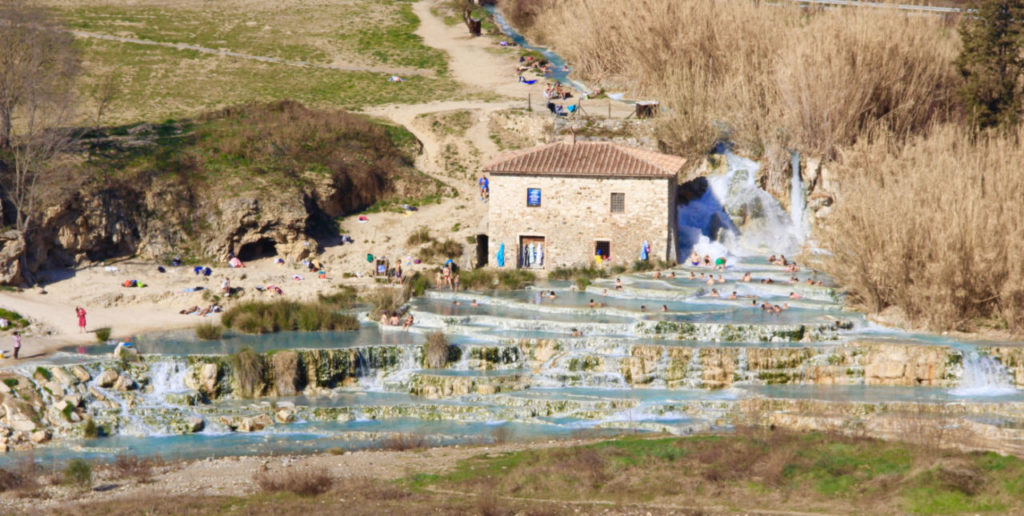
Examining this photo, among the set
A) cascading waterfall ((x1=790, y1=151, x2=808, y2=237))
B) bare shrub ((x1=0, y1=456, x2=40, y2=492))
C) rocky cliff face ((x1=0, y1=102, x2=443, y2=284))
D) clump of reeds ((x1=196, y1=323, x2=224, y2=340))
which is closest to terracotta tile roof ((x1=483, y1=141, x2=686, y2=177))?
cascading waterfall ((x1=790, y1=151, x2=808, y2=237))

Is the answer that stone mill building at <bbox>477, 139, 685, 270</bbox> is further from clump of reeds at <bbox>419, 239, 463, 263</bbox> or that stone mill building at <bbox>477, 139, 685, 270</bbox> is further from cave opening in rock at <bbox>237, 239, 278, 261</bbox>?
cave opening in rock at <bbox>237, 239, 278, 261</bbox>

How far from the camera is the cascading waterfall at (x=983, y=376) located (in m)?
40.6

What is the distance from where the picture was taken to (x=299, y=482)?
31156 mm

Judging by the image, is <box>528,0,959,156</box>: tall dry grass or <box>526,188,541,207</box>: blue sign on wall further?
<box>528,0,959,156</box>: tall dry grass

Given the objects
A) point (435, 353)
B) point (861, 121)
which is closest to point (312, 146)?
point (435, 353)

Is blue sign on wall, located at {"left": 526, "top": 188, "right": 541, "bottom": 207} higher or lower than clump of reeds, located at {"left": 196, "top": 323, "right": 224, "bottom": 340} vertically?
higher

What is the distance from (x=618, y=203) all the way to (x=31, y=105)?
963 inches

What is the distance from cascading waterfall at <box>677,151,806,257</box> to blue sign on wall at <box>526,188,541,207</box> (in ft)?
21.9

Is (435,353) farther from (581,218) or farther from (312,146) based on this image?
(312,146)

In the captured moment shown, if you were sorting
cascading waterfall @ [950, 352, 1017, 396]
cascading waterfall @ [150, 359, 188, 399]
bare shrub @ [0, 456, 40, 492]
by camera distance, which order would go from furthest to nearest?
cascading waterfall @ [150, 359, 188, 399], cascading waterfall @ [950, 352, 1017, 396], bare shrub @ [0, 456, 40, 492]

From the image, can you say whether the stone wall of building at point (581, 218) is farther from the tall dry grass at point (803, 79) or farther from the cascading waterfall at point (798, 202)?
the tall dry grass at point (803, 79)

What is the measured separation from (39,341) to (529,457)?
797 inches

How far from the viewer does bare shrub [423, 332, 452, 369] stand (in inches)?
1716

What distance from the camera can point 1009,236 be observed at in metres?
44.4
